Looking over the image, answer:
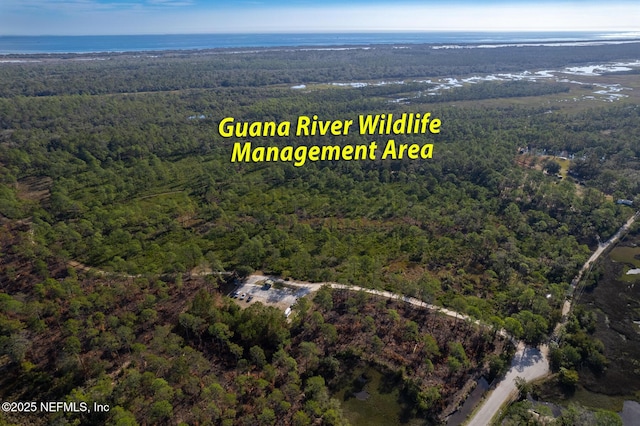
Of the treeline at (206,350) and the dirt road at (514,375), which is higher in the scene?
the treeline at (206,350)

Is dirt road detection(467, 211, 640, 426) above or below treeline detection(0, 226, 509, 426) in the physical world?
below

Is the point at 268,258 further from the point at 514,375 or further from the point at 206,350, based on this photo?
the point at 514,375

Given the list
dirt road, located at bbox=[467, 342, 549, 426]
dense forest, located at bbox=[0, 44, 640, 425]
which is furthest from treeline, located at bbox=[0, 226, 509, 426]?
dirt road, located at bbox=[467, 342, 549, 426]

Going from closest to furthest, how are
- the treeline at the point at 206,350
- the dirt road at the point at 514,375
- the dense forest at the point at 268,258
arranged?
the treeline at the point at 206,350 → the dirt road at the point at 514,375 → the dense forest at the point at 268,258

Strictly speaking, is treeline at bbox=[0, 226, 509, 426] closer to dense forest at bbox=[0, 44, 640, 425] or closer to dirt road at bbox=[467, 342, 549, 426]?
dense forest at bbox=[0, 44, 640, 425]

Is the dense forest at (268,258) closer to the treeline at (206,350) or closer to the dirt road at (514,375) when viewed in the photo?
the treeline at (206,350)

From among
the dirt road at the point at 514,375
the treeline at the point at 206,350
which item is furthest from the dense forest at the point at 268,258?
the dirt road at the point at 514,375

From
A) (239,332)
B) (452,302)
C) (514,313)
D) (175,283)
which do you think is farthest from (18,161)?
(514,313)

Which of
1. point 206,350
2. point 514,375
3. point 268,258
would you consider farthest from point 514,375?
point 268,258

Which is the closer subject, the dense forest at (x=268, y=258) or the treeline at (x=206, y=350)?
the treeline at (x=206, y=350)
